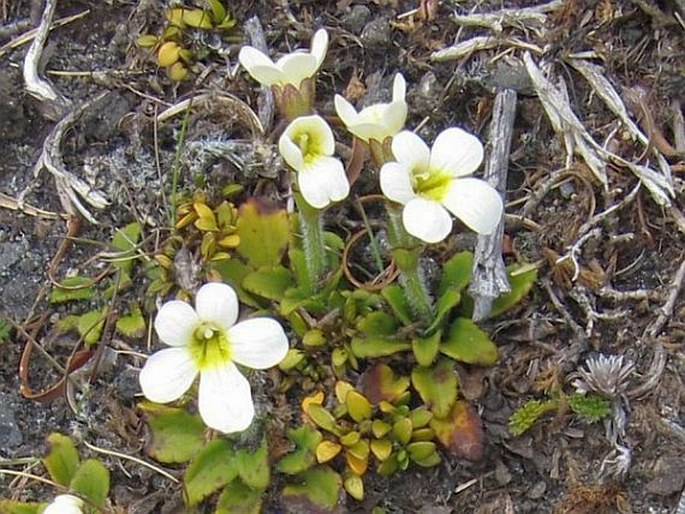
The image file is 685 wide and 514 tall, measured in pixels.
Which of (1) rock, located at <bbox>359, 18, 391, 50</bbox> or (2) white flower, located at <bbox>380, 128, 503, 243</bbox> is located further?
(1) rock, located at <bbox>359, 18, 391, 50</bbox>

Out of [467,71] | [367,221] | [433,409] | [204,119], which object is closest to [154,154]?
[204,119]

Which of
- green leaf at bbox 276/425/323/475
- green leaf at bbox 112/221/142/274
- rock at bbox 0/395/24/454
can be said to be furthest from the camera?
green leaf at bbox 112/221/142/274

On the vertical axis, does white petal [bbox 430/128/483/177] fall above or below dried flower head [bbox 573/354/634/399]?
above

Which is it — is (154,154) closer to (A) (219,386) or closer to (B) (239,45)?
(B) (239,45)

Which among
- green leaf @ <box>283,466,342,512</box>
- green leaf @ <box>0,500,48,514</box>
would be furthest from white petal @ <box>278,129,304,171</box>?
green leaf @ <box>0,500,48,514</box>

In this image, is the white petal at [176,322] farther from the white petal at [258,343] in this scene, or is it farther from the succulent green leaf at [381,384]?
the succulent green leaf at [381,384]

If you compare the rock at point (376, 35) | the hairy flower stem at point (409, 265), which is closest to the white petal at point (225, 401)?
the hairy flower stem at point (409, 265)

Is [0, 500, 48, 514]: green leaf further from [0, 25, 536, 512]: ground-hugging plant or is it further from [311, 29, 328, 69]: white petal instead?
[311, 29, 328, 69]: white petal
